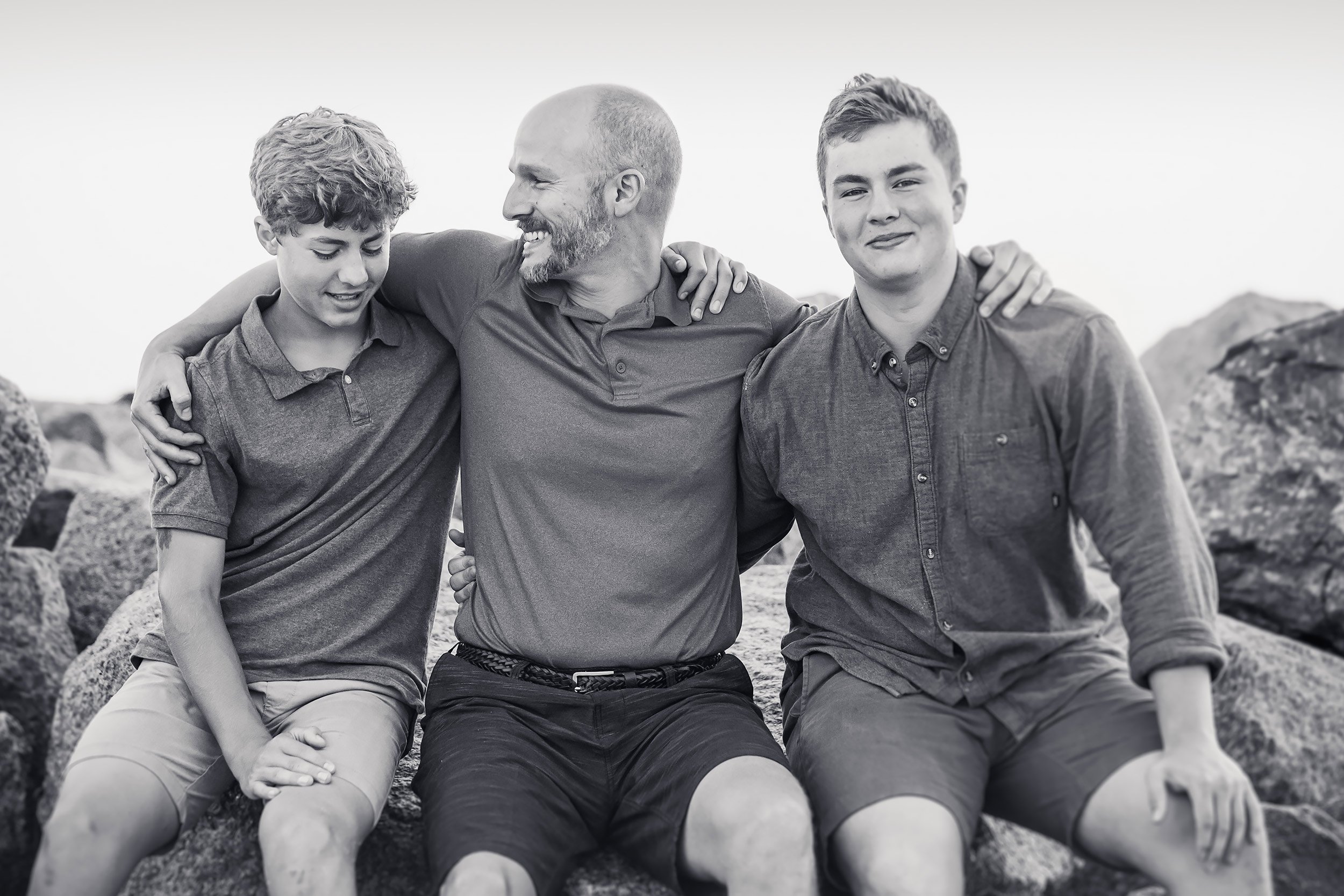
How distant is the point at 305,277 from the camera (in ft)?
10.5

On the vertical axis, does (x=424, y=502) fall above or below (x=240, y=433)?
below

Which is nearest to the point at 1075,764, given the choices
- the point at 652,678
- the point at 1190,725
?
the point at 1190,725

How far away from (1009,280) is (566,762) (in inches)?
63.8

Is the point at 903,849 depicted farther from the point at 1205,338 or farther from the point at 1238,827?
the point at 1205,338

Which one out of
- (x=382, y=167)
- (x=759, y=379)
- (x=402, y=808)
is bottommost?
(x=402, y=808)

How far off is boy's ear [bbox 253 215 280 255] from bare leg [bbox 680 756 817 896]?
1.73 meters

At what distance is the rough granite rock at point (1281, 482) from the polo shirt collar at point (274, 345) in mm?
3231

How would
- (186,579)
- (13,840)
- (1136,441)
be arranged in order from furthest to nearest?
(13,840) < (186,579) < (1136,441)

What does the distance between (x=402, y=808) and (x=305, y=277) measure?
1.39 meters

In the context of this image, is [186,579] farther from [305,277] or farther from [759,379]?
[759,379]

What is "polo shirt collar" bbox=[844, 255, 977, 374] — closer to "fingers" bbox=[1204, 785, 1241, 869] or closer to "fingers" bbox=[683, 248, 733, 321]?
"fingers" bbox=[683, 248, 733, 321]

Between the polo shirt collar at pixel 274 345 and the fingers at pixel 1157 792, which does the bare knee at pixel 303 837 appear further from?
the fingers at pixel 1157 792

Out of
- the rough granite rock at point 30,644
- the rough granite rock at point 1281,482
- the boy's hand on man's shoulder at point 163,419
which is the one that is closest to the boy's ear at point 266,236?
the boy's hand on man's shoulder at point 163,419

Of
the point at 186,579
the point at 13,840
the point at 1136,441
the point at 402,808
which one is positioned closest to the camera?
the point at 1136,441
